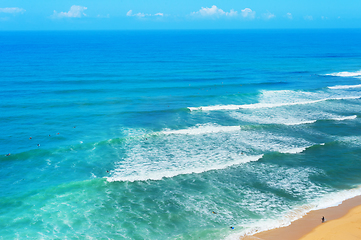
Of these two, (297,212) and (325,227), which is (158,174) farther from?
(325,227)

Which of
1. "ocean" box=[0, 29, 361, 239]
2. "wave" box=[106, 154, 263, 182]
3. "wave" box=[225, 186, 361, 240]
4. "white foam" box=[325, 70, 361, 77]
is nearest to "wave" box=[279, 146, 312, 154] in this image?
"ocean" box=[0, 29, 361, 239]

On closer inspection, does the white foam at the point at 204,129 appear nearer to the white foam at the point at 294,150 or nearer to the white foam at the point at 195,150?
the white foam at the point at 195,150

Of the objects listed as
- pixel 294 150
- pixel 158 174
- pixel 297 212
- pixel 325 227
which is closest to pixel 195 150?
pixel 158 174

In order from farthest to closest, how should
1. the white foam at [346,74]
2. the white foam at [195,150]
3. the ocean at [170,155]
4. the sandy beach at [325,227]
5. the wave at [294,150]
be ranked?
the white foam at [346,74] → the wave at [294,150] → the white foam at [195,150] → the ocean at [170,155] → the sandy beach at [325,227]

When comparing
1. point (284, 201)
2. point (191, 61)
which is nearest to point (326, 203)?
point (284, 201)

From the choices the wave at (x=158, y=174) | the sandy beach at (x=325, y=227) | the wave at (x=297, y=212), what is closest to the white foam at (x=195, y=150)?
the wave at (x=158, y=174)

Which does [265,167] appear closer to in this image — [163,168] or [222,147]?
[222,147]
